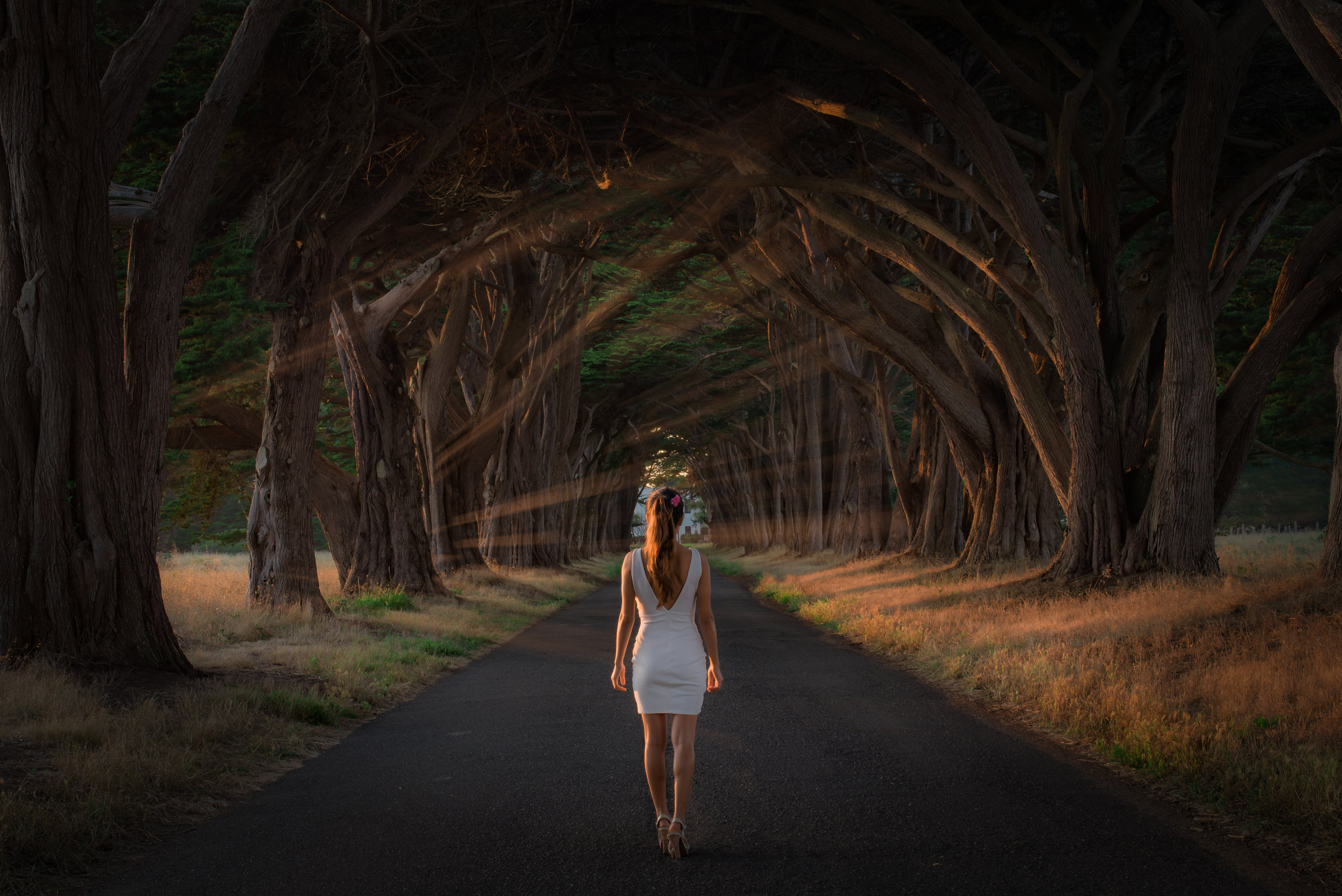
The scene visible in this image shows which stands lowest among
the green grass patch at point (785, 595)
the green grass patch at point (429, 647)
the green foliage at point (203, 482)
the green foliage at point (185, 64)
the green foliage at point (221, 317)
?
the green grass patch at point (785, 595)

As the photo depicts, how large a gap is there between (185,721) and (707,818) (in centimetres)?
369

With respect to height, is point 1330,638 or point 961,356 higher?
point 961,356

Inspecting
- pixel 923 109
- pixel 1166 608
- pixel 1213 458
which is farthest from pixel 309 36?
pixel 1213 458

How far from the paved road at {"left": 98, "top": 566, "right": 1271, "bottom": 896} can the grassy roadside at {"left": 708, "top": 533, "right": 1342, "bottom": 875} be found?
477 millimetres

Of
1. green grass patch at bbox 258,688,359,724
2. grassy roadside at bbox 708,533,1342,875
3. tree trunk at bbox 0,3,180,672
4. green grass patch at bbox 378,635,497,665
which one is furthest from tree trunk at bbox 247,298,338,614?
grassy roadside at bbox 708,533,1342,875

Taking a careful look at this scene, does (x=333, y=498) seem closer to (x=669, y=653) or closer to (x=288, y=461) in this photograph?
(x=288, y=461)

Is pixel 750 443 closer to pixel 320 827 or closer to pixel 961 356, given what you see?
pixel 961 356

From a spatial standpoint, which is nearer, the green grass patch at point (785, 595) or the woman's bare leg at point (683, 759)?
the woman's bare leg at point (683, 759)

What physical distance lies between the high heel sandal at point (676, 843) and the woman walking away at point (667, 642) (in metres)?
0.05

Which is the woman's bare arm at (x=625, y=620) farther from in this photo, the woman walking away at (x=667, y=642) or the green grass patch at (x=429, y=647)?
the green grass patch at (x=429, y=647)

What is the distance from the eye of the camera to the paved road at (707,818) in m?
4.15

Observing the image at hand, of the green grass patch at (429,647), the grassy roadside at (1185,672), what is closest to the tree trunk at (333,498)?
the green grass patch at (429,647)

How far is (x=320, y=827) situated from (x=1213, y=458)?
11244 mm

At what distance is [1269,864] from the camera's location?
432 centimetres
